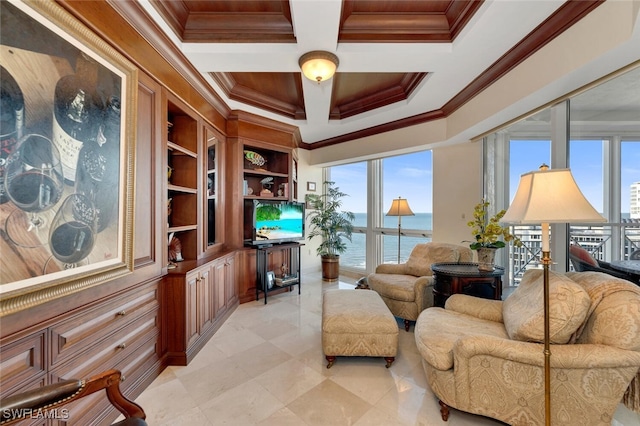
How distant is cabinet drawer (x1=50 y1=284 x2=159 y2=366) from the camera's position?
133 centimetres

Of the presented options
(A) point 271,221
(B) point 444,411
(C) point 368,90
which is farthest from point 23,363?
(C) point 368,90

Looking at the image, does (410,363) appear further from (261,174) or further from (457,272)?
(261,174)

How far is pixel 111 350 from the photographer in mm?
1648

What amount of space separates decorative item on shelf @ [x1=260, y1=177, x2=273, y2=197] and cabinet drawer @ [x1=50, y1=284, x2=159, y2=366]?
2363mm

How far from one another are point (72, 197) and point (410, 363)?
2.70 metres

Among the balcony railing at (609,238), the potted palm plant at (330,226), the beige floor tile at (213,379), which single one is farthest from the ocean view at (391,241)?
the beige floor tile at (213,379)

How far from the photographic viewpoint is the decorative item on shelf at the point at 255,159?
399cm

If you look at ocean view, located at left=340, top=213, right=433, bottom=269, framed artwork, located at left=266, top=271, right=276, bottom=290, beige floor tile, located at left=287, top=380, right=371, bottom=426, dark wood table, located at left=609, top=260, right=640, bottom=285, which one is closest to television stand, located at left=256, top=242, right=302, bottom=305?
framed artwork, located at left=266, top=271, right=276, bottom=290

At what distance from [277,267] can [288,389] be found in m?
2.35

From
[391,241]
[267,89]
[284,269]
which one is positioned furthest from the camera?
[391,241]

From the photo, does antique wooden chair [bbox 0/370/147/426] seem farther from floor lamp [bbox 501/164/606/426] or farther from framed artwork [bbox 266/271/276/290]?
framed artwork [bbox 266/271/276/290]

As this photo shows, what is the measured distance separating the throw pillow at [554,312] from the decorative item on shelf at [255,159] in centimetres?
366

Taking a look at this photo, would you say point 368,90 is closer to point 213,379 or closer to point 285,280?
point 285,280

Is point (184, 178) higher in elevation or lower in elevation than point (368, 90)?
lower
